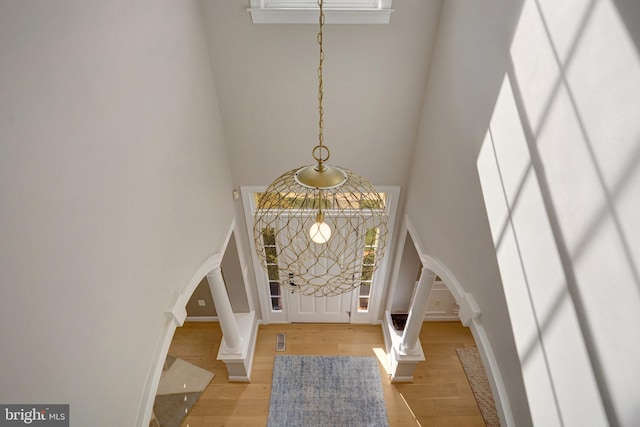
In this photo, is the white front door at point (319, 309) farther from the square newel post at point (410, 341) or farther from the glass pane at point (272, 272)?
the square newel post at point (410, 341)

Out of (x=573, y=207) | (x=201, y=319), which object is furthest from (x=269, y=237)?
(x=573, y=207)

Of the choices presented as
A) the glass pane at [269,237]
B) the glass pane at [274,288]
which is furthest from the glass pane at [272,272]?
the glass pane at [269,237]

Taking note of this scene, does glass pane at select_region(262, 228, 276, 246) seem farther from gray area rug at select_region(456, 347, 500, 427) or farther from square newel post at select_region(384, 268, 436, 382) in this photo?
gray area rug at select_region(456, 347, 500, 427)

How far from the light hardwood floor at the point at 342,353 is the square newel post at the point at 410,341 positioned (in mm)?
220

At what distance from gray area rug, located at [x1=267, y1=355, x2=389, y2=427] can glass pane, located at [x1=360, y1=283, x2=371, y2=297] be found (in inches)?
34.5

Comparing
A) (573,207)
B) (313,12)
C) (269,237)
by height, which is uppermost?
Result: (313,12)

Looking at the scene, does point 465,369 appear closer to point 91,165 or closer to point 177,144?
point 177,144

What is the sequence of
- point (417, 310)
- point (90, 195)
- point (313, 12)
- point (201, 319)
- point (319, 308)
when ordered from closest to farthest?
1. point (90, 195)
2. point (313, 12)
3. point (417, 310)
4. point (319, 308)
5. point (201, 319)

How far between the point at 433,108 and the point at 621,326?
2439 mm

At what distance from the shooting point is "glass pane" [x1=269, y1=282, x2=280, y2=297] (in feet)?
16.3

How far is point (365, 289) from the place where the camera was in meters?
5.04

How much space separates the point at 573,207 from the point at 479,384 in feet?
12.8

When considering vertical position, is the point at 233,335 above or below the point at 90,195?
above

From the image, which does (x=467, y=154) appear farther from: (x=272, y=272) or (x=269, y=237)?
(x=272, y=272)
